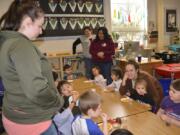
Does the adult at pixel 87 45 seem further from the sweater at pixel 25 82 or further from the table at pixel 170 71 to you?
the sweater at pixel 25 82

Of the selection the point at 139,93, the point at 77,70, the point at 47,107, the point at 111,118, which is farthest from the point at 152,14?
the point at 47,107

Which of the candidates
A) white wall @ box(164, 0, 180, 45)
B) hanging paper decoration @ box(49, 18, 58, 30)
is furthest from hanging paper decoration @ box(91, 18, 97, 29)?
white wall @ box(164, 0, 180, 45)

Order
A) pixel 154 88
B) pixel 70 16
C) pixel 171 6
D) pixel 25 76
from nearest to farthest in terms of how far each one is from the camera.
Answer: pixel 25 76, pixel 154 88, pixel 70 16, pixel 171 6

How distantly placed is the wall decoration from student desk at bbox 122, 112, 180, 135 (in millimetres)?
5694

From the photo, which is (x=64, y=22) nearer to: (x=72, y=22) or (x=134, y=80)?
(x=72, y=22)

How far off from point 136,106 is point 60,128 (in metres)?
0.80

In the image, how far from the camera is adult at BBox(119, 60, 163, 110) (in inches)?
102

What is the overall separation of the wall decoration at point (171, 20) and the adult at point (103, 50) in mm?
3224

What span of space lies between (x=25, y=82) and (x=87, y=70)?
419cm

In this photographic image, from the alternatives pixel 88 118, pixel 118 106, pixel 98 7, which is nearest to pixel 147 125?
pixel 88 118

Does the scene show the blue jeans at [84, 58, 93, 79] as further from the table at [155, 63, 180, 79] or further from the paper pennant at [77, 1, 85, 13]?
the paper pennant at [77, 1, 85, 13]

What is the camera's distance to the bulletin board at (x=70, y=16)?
5.72 meters

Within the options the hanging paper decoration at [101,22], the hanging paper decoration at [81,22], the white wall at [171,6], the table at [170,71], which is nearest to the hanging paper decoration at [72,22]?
the hanging paper decoration at [81,22]

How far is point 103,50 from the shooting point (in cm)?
473
